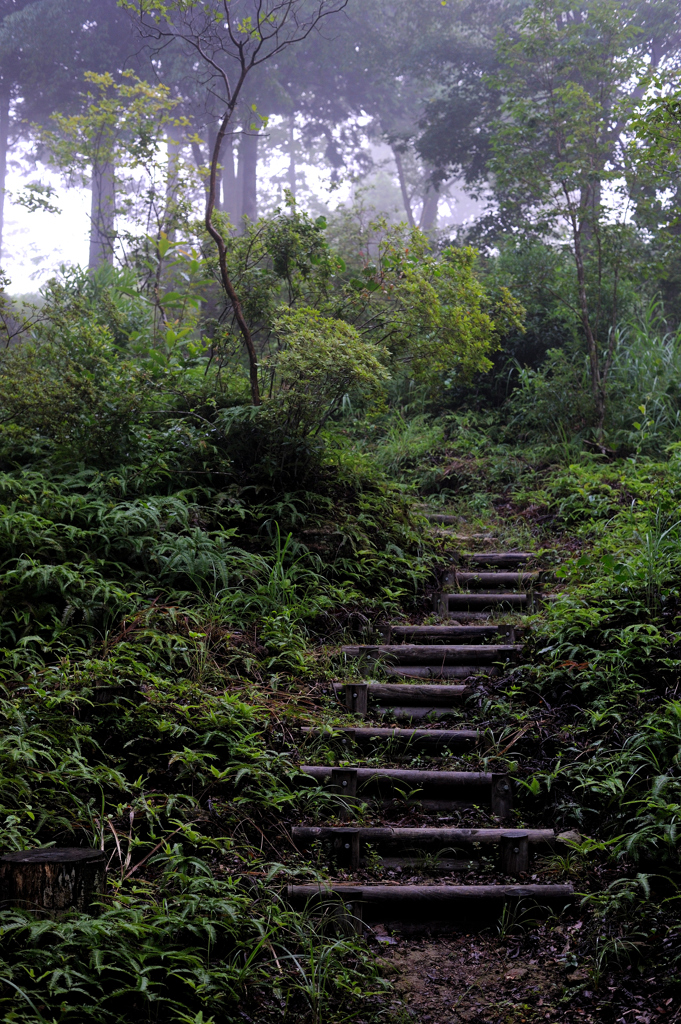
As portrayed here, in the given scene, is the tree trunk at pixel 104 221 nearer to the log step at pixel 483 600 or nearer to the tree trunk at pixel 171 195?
the tree trunk at pixel 171 195

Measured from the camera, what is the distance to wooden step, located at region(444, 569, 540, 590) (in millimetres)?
5840

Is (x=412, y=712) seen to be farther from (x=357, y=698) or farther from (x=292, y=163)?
(x=292, y=163)

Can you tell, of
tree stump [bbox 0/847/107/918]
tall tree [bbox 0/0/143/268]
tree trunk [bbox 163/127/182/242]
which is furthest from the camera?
tall tree [bbox 0/0/143/268]

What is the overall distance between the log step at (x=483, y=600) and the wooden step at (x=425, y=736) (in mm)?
1658

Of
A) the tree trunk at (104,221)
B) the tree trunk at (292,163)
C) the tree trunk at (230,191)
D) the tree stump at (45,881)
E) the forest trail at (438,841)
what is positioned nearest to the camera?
the tree stump at (45,881)

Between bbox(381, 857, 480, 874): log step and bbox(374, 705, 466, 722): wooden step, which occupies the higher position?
bbox(374, 705, 466, 722): wooden step

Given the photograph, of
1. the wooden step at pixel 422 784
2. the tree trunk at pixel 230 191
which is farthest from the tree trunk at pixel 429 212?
the wooden step at pixel 422 784

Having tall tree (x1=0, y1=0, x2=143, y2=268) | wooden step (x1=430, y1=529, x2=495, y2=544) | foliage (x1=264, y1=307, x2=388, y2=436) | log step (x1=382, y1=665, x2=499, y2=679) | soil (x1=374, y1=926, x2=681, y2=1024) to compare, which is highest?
tall tree (x1=0, y1=0, x2=143, y2=268)

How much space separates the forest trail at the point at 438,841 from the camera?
2771 mm

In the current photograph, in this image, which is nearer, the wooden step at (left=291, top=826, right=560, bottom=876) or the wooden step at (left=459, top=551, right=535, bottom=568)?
the wooden step at (left=291, top=826, right=560, bottom=876)

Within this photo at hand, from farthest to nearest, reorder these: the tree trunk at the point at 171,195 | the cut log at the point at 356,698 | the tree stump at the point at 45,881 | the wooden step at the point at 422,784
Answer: the tree trunk at the point at 171,195 → the cut log at the point at 356,698 → the wooden step at the point at 422,784 → the tree stump at the point at 45,881

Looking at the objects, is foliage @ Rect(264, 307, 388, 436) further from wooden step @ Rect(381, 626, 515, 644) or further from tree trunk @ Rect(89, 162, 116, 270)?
tree trunk @ Rect(89, 162, 116, 270)

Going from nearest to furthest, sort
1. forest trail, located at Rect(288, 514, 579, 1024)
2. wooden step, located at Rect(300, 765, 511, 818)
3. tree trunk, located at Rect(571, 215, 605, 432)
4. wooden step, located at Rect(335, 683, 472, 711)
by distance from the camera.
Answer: forest trail, located at Rect(288, 514, 579, 1024), wooden step, located at Rect(300, 765, 511, 818), wooden step, located at Rect(335, 683, 472, 711), tree trunk, located at Rect(571, 215, 605, 432)

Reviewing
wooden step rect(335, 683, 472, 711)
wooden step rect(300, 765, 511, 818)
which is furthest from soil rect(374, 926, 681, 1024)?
wooden step rect(335, 683, 472, 711)
